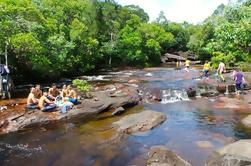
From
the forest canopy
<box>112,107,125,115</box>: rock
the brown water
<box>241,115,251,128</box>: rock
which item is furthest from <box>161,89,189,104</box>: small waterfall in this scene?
the forest canopy

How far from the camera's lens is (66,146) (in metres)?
12.5

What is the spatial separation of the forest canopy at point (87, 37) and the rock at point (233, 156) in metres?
16.8

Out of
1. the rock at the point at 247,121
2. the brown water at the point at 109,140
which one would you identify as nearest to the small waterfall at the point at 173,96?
the brown water at the point at 109,140

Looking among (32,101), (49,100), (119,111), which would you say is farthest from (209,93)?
(32,101)

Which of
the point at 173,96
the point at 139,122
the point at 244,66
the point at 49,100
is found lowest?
the point at 139,122

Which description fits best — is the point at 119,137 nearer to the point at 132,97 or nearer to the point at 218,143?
the point at 218,143

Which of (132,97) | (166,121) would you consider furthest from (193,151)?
(132,97)

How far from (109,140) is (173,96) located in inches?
419

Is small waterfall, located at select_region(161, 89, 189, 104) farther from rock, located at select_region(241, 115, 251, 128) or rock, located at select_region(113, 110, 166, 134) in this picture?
rock, located at select_region(241, 115, 251, 128)

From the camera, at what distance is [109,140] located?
13.0 metres

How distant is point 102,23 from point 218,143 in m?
40.0

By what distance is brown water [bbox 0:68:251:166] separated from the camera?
1115 centimetres

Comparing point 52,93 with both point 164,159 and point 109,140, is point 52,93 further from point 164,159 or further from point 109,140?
point 164,159

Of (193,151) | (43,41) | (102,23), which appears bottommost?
(193,151)
